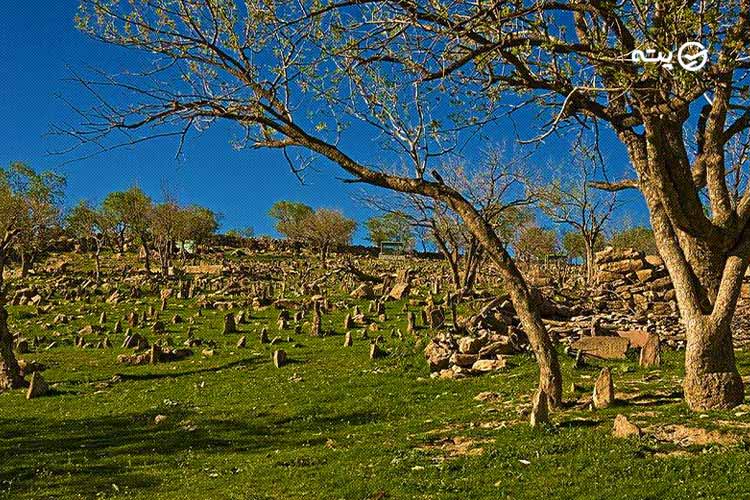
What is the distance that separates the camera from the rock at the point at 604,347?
21.2m

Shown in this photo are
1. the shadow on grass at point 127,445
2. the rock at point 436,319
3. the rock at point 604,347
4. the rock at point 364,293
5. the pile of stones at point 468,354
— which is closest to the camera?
the shadow on grass at point 127,445

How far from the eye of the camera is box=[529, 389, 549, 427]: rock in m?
12.6

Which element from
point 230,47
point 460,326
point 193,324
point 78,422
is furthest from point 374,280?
point 230,47

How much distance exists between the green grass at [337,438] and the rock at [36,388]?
488 millimetres

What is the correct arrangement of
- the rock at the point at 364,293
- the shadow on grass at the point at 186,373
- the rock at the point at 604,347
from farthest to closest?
the rock at the point at 364,293, the shadow on grass at the point at 186,373, the rock at the point at 604,347

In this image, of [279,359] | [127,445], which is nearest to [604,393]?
[127,445]

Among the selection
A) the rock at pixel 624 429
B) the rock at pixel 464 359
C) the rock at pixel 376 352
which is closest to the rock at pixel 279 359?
the rock at pixel 376 352

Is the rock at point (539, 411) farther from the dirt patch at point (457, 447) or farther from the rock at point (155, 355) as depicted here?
the rock at point (155, 355)

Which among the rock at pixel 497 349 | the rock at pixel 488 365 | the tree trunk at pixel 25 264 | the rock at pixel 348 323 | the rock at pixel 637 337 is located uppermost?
the tree trunk at pixel 25 264

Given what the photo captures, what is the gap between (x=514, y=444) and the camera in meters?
11.6

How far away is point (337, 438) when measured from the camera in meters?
14.6

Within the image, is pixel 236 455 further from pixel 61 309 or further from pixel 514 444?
pixel 61 309

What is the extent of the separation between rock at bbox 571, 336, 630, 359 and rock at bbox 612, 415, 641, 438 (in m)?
9.84

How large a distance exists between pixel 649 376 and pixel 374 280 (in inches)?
1733
